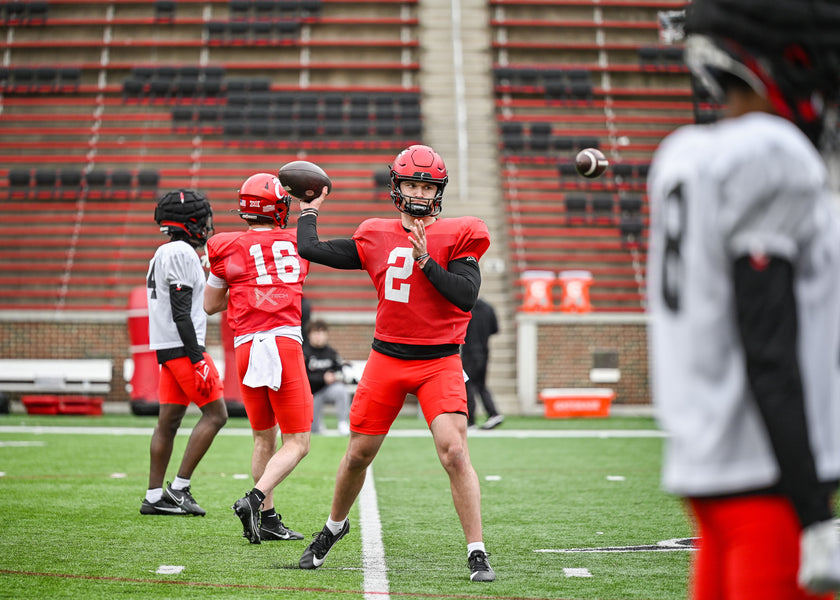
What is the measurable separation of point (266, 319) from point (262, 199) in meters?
0.64

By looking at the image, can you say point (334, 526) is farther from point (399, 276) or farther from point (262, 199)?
point (262, 199)

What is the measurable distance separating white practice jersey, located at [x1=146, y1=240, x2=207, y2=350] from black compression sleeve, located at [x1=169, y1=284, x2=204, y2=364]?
0.20 ft

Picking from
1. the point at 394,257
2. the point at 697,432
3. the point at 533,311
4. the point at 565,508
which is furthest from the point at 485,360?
the point at 697,432

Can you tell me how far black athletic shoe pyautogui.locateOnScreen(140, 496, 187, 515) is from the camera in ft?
21.0

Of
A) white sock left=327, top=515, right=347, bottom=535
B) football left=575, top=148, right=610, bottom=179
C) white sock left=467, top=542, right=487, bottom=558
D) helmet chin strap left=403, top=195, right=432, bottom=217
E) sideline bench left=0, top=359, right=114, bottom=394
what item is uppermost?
football left=575, top=148, right=610, bottom=179

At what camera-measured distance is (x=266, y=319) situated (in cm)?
552

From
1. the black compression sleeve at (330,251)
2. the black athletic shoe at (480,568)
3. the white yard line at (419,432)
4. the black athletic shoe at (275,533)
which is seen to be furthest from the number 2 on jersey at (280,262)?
the white yard line at (419,432)

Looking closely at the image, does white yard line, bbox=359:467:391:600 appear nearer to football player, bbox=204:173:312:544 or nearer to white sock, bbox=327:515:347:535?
white sock, bbox=327:515:347:535

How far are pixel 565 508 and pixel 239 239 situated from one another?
280 centimetres

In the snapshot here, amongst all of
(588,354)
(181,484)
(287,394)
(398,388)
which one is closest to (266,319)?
(287,394)

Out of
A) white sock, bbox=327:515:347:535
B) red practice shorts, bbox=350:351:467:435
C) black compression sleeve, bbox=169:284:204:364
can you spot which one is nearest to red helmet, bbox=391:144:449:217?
red practice shorts, bbox=350:351:467:435

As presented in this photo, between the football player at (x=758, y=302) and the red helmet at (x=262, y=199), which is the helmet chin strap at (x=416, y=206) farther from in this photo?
the football player at (x=758, y=302)

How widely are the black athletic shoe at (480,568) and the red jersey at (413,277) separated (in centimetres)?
91

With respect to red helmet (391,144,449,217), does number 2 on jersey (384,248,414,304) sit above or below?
below
